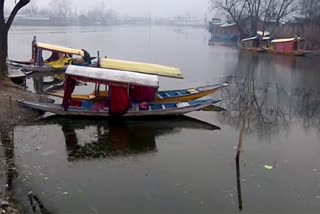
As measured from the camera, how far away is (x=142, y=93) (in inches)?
635

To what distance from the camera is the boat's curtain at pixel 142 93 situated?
16.0 m

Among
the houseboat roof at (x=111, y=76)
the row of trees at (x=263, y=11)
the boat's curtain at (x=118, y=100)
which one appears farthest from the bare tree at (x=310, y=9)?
the boat's curtain at (x=118, y=100)

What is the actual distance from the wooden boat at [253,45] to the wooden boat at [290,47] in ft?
5.92

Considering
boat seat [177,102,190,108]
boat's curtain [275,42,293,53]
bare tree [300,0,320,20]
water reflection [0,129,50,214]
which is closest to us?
water reflection [0,129,50,214]

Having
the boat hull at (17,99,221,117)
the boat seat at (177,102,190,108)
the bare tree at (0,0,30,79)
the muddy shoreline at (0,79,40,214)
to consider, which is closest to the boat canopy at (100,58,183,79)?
the boat seat at (177,102,190,108)

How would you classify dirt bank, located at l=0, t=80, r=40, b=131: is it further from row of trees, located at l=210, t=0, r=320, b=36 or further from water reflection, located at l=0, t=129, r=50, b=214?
row of trees, located at l=210, t=0, r=320, b=36

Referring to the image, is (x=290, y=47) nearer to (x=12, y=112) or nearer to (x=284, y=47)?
(x=284, y=47)

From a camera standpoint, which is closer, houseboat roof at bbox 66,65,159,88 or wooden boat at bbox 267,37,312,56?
houseboat roof at bbox 66,65,159,88

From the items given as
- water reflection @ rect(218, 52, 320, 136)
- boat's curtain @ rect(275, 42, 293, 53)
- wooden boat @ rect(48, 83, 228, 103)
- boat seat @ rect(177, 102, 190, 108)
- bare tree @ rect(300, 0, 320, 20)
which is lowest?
water reflection @ rect(218, 52, 320, 136)

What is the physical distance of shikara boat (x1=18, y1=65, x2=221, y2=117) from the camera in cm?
1479

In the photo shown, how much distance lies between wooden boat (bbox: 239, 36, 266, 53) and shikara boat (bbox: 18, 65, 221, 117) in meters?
35.4

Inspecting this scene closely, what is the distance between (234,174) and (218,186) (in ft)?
2.88

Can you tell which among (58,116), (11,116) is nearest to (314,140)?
(58,116)

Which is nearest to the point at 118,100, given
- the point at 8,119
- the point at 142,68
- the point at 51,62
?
the point at 142,68
